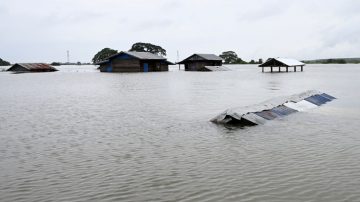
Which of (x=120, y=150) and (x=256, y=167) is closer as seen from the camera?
(x=256, y=167)

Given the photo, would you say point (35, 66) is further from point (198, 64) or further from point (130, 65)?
point (198, 64)

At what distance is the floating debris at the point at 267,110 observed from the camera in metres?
14.7

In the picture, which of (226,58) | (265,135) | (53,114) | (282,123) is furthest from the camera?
(226,58)

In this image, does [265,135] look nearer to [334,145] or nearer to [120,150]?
[334,145]

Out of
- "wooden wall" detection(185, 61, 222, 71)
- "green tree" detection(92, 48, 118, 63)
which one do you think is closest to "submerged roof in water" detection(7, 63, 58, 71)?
"green tree" detection(92, 48, 118, 63)

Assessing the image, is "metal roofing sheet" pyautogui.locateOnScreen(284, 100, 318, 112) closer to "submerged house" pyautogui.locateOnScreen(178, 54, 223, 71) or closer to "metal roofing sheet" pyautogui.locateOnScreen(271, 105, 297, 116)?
"metal roofing sheet" pyautogui.locateOnScreen(271, 105, 297, 116)

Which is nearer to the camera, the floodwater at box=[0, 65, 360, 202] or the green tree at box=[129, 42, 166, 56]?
the floodwater at box=[0, 65, 360, 202]

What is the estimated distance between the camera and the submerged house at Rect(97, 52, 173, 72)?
238ft

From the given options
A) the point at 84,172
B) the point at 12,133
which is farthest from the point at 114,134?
the point at 84,172

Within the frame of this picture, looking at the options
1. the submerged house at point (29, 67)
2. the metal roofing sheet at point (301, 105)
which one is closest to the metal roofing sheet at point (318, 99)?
the metal roofing sheet at point (301, 105)

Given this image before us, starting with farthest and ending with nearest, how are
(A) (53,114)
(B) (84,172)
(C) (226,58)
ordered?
(C) (226,58) < (A) (53,114) < (B) (84,172)

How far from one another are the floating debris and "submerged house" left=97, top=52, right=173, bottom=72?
52132 mm

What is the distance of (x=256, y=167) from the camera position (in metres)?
8.80

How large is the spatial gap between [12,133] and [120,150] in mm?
4988
